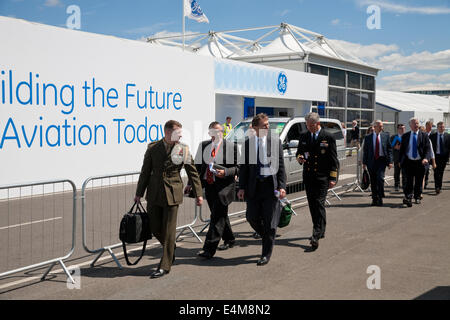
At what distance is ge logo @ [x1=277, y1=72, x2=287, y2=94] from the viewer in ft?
78.6

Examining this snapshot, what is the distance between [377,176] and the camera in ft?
34.5

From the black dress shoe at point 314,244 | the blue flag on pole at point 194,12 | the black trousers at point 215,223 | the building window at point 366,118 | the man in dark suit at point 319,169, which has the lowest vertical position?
the black dress shoe at point 314,244

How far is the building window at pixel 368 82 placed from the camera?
33.7 meters

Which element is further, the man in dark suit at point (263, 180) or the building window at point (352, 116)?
the building window at point (352, 116)

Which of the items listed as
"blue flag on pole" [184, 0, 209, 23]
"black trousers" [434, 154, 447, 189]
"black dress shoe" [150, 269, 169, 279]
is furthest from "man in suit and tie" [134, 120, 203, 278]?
"blue flag on pole" [184, 0, 209, 23]

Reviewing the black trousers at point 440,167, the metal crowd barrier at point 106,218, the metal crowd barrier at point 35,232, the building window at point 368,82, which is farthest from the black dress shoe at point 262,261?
the building window at point 368,82

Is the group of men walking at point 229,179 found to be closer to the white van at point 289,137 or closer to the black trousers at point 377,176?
the black trousers at point 377,176

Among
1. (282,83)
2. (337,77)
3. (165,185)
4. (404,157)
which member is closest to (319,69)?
(337,77)

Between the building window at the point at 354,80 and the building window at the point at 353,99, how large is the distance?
16.6 inches

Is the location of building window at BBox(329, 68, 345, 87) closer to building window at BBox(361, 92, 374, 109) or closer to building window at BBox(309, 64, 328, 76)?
building window at BBox(309, 64, 328, 76)

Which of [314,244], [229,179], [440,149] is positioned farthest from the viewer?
[440,149]

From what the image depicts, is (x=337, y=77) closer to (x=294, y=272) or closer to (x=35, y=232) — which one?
(x=35, y=232)

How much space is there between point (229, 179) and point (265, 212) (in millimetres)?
767
